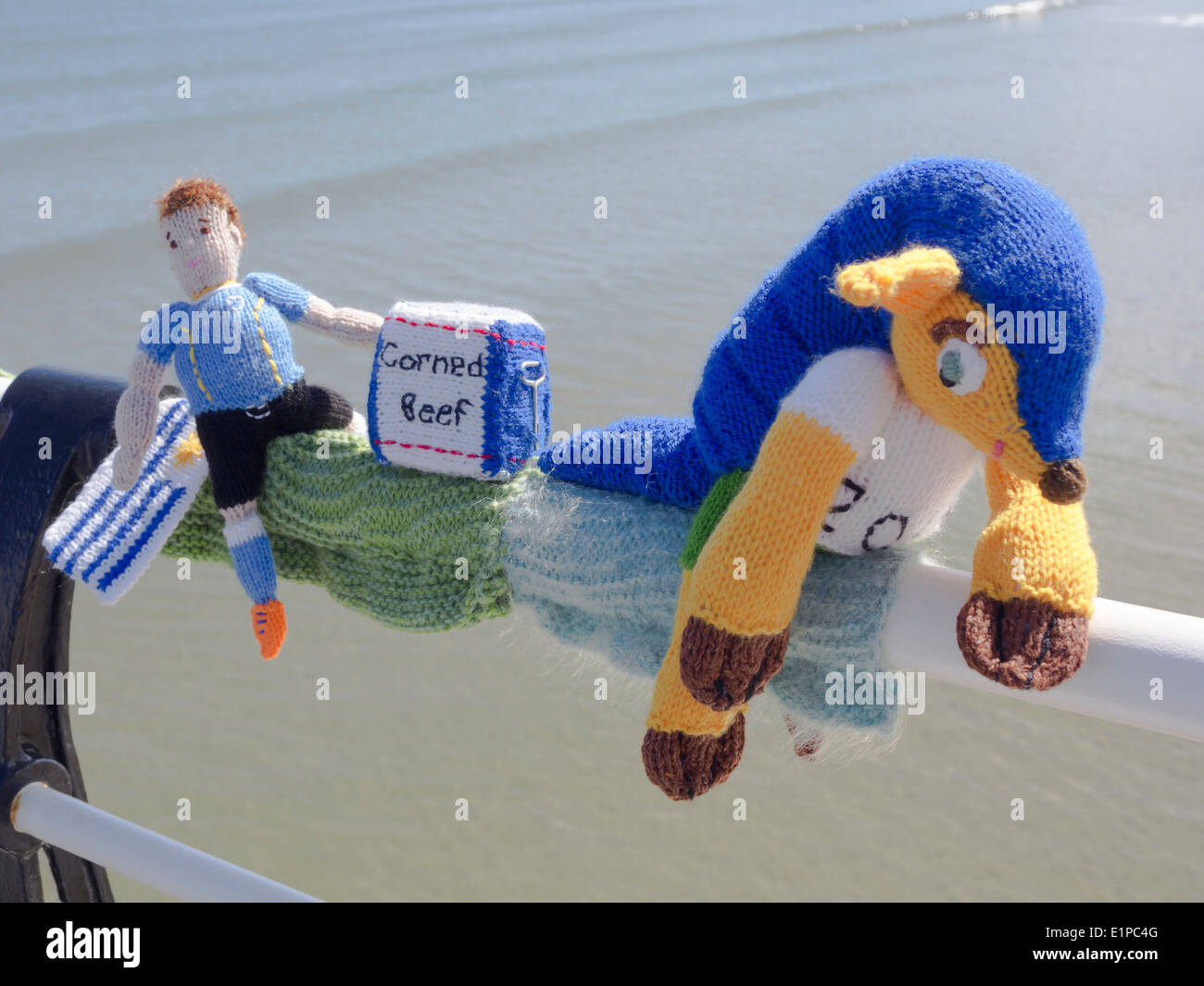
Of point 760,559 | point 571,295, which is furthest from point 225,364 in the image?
point 571,295

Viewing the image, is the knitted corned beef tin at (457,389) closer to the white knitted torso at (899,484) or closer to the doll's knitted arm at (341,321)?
the doll's knitted arm at (341,321)

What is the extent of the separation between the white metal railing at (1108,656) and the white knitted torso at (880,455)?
1.6 inches

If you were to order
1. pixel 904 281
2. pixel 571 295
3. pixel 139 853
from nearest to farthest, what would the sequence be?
1. pixel 904 281
2. pixel 139 853
3. pixel 571 295

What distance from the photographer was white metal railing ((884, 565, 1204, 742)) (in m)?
0.64

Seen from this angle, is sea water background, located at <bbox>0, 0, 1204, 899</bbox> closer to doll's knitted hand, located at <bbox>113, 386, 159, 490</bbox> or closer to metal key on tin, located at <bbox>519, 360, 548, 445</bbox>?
metal key on tin, located at <bbox>519, 360, 548, 445</bbox>

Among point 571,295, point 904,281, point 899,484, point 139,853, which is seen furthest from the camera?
point 571,295

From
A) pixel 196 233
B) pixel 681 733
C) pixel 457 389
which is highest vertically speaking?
pixel 196 233

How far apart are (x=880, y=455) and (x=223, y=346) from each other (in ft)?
1.75

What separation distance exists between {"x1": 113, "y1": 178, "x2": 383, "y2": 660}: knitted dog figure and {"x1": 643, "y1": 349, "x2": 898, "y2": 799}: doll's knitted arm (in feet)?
1.41

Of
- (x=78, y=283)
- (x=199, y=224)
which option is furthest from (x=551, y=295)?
(x=199, y=224)

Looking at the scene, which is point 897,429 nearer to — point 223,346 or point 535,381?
point 535,381

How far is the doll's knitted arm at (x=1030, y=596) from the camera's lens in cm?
68

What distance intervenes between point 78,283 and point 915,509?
461 cm

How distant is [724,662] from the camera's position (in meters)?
0.72
